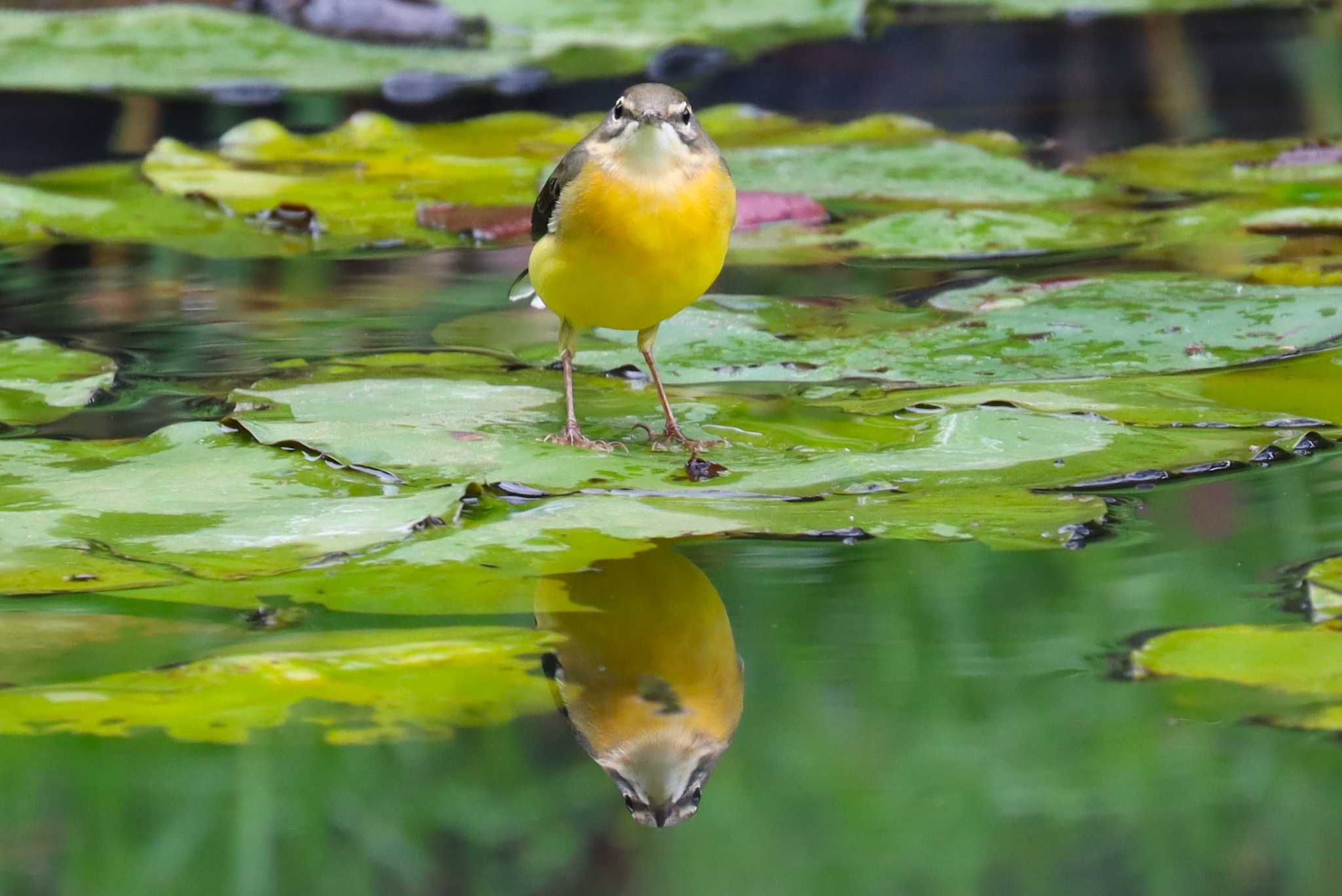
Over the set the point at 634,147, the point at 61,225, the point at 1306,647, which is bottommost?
the point at 61,225

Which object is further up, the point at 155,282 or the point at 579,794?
the point at 579,794

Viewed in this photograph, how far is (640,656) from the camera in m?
2.52

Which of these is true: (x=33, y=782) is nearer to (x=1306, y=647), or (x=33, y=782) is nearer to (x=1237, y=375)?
(x=1306, y=647)

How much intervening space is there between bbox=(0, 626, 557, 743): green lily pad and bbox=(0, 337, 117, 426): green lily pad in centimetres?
147

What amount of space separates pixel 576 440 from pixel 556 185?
584mm

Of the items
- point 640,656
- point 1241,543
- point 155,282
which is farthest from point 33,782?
point 155,282

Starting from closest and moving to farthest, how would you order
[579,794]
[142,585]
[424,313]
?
[579,794], [142,585], [424,313]

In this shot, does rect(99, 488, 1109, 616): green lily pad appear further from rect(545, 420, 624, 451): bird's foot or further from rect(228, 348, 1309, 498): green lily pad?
rect(545, 420, 624, 451): bird's foot

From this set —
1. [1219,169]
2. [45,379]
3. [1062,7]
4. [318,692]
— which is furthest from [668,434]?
[1062,7]

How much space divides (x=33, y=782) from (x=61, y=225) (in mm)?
4233

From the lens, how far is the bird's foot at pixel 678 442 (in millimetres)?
3432

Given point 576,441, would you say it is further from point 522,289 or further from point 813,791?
point 813,791

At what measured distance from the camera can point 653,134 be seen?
3438 mm

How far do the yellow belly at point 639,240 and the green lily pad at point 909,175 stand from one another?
2.44 m
